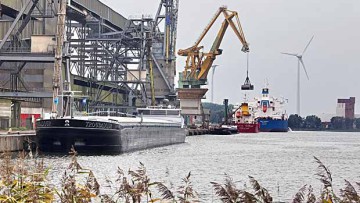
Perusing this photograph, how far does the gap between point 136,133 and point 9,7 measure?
102 ft

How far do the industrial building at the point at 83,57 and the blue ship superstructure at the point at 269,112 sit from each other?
62059 millimetres

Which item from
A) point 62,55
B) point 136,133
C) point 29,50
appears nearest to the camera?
point 136,133

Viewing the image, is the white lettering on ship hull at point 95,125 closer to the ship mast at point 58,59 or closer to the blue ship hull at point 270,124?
the ship mast at point 58,59

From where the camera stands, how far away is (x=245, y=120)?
193 metres

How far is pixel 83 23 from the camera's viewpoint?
11144cm

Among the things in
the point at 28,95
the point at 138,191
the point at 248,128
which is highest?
the point at 28,95

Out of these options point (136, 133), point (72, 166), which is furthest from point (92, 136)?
point (72, 166)

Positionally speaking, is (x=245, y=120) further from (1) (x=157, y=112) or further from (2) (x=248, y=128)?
(1) (x=157, y=112)

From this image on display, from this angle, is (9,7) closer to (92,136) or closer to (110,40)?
(110,40)

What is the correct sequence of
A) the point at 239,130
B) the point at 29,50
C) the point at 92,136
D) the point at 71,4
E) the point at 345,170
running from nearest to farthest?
the point at 345,170 → the point at 92,136 → the point at 29,50 → the point at 71,4 → the point at 239,130

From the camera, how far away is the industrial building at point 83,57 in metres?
80.1

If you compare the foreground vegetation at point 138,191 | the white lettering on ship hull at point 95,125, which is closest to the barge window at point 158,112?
the white lettering on ship hull at point 95,125

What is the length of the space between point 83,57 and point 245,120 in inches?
3299

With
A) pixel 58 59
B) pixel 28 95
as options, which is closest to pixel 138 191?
pixel 58 59
